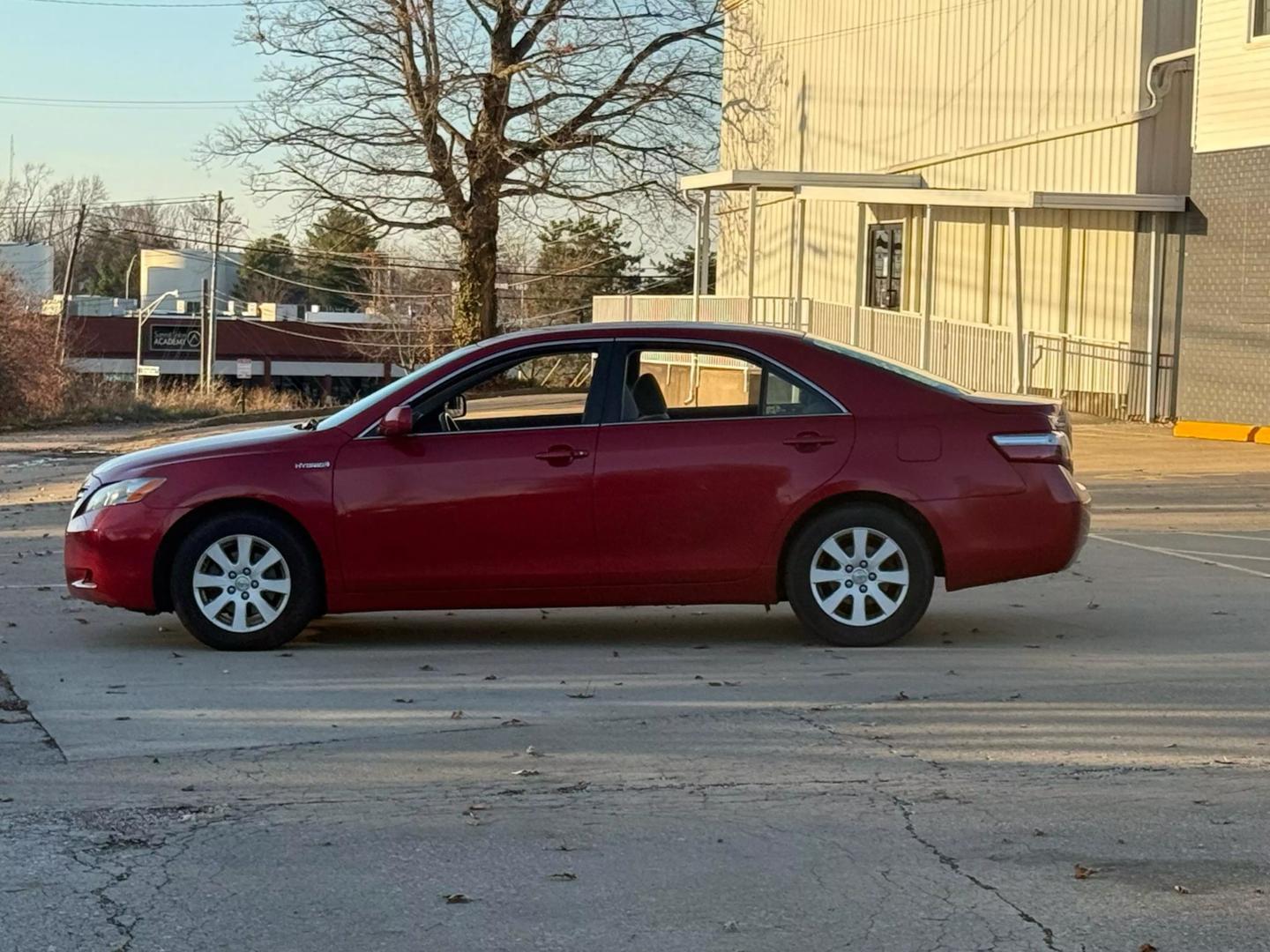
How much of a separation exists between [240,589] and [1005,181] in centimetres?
2133

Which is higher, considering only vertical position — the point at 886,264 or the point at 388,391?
the point at 886,264

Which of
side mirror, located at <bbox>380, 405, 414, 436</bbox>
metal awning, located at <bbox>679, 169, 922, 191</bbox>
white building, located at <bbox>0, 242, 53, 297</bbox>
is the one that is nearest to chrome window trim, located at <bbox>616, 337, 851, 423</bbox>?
side mirror, located at <bbox>380, 405, 414, 436</bbox>

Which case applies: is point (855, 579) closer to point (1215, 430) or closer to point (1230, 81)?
point (1215, 430)

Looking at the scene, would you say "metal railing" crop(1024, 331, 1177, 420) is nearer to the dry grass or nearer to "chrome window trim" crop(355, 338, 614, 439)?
the dry grass

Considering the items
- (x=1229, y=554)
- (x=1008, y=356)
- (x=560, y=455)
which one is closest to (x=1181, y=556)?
(x=1229, y=554)

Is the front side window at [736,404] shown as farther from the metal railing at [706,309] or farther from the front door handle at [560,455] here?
the metal railing at [706,309]

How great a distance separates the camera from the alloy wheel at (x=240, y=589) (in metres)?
8.62

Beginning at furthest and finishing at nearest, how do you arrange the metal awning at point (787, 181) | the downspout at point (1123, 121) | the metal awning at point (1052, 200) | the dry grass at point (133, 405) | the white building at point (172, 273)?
the white building at point (172, 273), the dry grass at point (133, 405), the metal awning at point (787, 181), the downspout at point (1123, 121), the metal awning at point (1052, 200)

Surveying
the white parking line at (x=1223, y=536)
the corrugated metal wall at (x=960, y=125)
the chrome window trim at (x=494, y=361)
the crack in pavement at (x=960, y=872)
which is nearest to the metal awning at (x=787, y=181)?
the corrugated metal wall at (x=960, y=125)

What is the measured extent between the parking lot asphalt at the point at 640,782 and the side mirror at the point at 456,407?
48.3 inches

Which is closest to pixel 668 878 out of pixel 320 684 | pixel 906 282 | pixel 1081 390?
pixel 320 684

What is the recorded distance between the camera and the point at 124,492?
28.5 feet

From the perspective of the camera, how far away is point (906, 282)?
3108cm

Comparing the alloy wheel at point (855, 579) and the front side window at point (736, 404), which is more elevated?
the front side window at point (736, 404)
